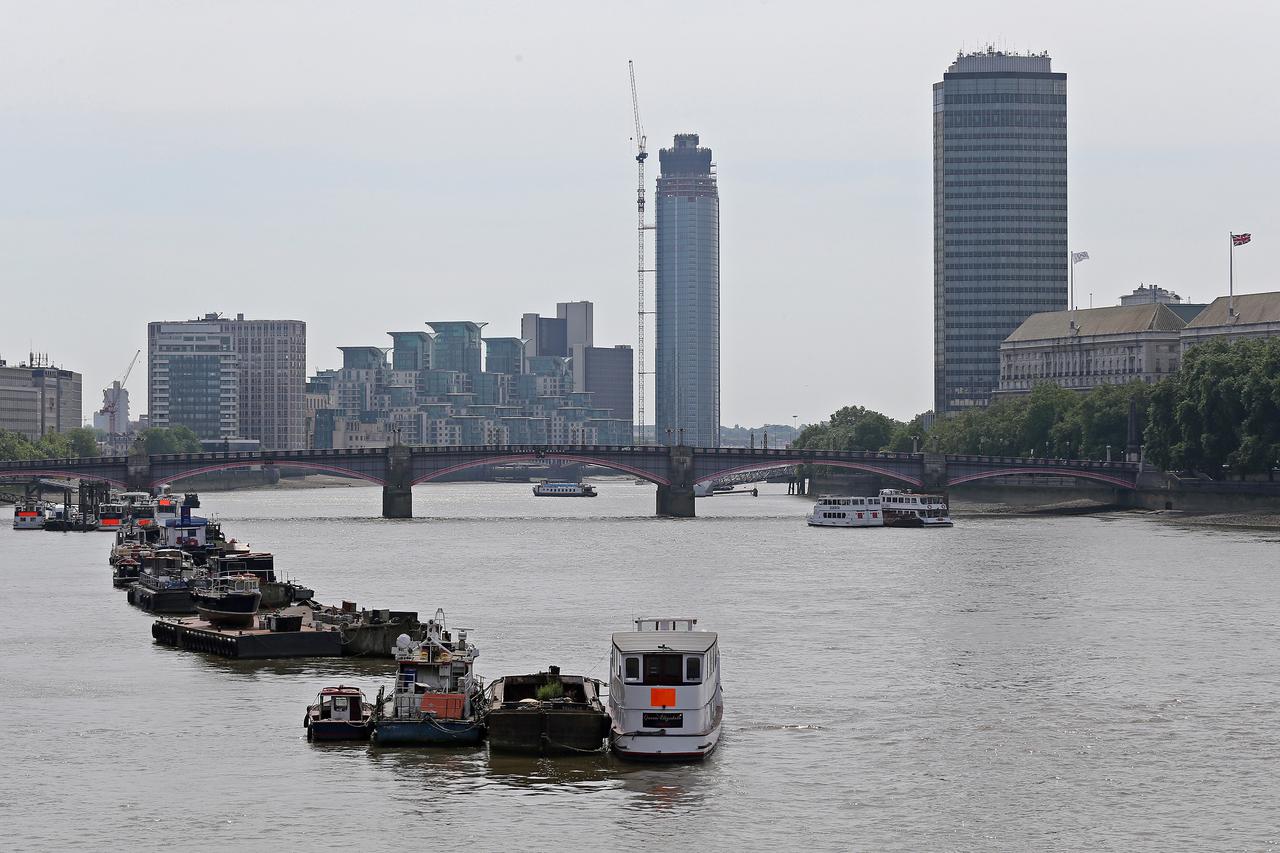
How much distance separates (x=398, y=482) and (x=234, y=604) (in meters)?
104

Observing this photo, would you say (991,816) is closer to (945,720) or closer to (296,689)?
(945,720)

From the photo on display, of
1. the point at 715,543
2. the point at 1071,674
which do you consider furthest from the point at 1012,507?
the point at 1071,674

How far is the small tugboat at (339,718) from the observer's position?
5453 cm

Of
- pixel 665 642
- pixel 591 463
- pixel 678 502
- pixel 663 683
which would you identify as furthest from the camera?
pixel 591 463

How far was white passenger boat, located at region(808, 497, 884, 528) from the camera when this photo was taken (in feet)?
544

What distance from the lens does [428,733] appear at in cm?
5366

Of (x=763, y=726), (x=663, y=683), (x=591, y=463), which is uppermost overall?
(x=591, y=463)

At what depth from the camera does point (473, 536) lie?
152 metres

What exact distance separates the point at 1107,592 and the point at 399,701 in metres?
50.2

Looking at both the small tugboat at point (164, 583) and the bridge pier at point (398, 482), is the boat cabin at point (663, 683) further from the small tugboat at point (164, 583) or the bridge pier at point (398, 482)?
the bridge pier at point (398, 482)

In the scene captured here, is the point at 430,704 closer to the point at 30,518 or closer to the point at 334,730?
the point at 334,730

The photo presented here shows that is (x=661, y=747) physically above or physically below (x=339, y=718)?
below

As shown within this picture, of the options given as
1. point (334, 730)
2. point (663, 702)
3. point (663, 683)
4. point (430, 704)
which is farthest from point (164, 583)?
point (663, 683)

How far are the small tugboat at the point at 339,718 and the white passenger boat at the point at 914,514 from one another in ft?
366
